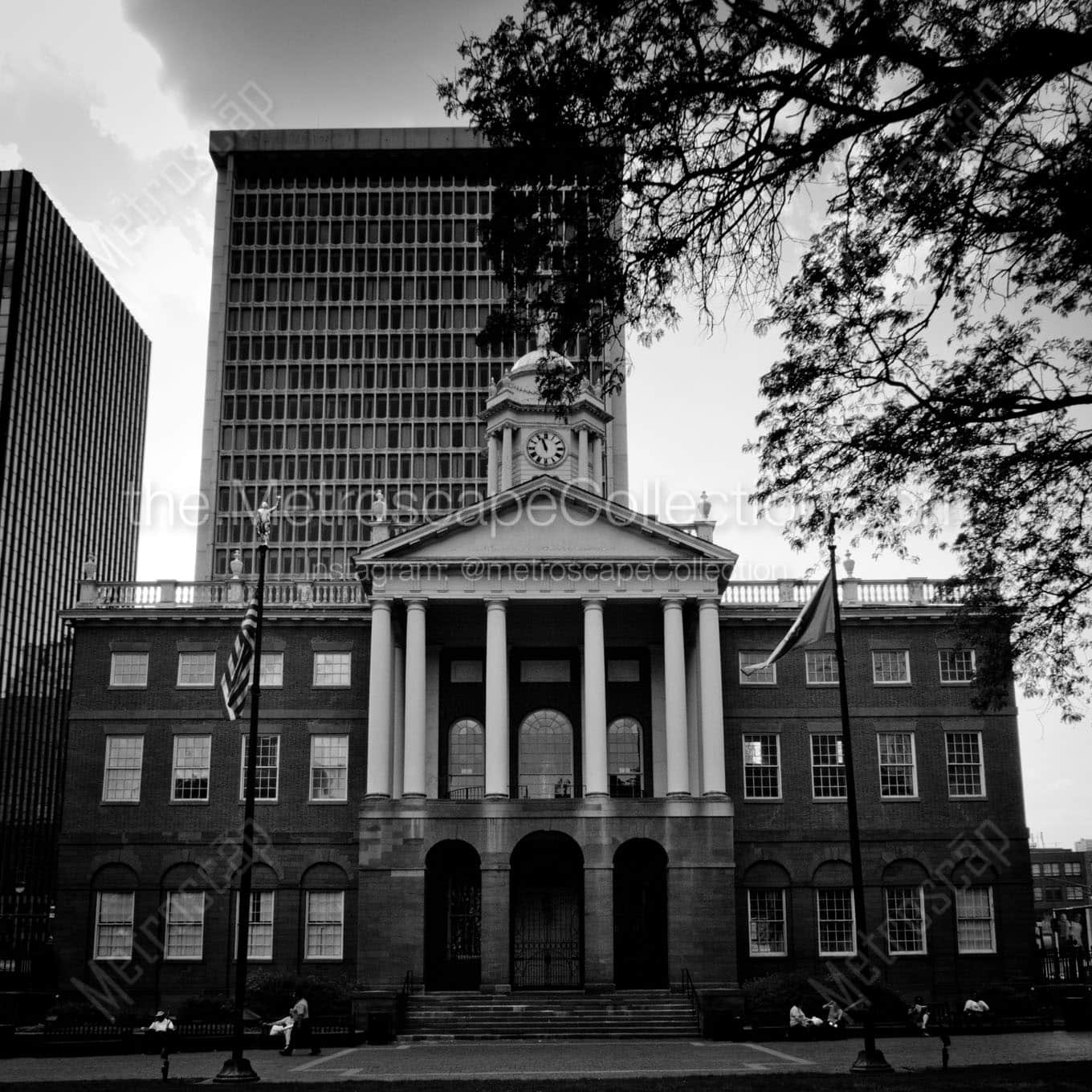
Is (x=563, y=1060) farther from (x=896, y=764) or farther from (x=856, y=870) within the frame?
(x=896, y=764)

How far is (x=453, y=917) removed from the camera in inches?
1901

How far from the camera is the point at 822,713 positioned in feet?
168

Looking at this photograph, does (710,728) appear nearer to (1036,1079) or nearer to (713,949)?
(713,949)

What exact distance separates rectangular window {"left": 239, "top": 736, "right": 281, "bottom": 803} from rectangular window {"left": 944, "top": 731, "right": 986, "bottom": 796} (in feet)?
80.7

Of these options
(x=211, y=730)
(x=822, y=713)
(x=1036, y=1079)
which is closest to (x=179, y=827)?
(x=211, y=730)

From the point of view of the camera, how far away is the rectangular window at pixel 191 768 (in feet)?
166

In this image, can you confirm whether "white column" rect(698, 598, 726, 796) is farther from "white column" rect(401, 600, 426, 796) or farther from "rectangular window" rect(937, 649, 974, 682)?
"rectangular window" rect(937, 649, 974, 682)

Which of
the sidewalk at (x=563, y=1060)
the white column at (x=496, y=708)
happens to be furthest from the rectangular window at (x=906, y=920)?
the white column at (x=496, y=708)

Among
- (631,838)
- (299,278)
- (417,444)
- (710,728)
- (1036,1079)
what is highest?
(299,278)

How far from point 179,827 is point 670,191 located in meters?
41.5

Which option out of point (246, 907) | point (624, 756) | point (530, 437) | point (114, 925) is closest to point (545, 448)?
point (530, 437)

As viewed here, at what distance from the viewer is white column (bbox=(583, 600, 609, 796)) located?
1780 inches

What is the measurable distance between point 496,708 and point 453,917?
8.24m

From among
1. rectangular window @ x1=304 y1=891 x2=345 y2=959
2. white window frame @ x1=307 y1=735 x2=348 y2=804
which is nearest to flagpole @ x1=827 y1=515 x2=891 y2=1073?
rectangular window @ x1=304 y1=891 x2=345 y2=959
